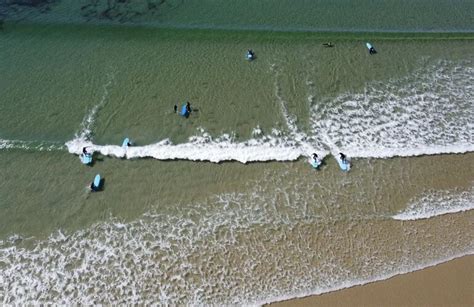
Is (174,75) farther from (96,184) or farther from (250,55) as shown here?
(96,184)

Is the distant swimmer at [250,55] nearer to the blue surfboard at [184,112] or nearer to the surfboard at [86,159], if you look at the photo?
the blue surfboard at [184,112]

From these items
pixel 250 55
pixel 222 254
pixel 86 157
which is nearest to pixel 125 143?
pixel 86 157

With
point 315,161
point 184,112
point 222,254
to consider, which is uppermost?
point 184,112

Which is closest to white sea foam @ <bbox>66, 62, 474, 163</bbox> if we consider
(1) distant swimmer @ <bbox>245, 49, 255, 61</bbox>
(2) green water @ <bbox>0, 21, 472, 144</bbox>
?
(2) green water @ <bbox>0, 21, 472, 144</bbox>

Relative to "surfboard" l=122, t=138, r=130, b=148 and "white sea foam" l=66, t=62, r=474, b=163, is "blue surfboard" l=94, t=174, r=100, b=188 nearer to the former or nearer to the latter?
"white sea foam" l=66, t=62, r=474, b=163

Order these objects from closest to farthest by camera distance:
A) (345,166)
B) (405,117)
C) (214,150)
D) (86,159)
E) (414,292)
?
(414,292) → (345,166) → (86,159) → (214,150) → (405,117)

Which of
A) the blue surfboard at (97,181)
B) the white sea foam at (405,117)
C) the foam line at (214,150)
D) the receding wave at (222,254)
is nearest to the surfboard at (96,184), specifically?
the blue surfboard at (97,181)

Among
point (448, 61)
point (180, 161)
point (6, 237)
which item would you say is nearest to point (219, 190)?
point (180, 161)

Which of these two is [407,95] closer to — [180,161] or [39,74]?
[180,161]
